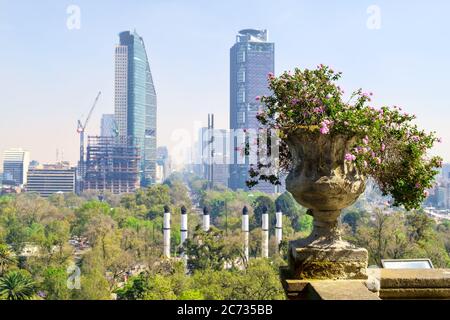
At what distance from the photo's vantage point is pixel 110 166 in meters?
94.6

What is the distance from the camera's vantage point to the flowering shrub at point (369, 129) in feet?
12.8

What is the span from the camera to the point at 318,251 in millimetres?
3795

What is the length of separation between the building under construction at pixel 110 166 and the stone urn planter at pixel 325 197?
91.1 m

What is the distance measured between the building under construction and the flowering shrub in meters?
90.9

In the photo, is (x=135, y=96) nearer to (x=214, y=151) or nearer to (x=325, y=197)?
(x=214, y=151)

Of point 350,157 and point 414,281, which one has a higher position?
point 350,157

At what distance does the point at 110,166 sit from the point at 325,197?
308 ft

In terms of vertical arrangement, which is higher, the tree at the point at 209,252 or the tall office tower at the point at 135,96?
the tall office tower at the point at 135,96

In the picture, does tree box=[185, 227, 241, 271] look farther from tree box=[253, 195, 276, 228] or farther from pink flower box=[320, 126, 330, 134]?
pink flower box=[320, 126, 330, 134]

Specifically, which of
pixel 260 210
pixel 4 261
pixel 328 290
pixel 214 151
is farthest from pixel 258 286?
pixel 214 151

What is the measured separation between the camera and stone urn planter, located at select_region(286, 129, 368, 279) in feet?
12.3

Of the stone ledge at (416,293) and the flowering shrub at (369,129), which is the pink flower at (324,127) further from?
the stone ledge at (416,293)

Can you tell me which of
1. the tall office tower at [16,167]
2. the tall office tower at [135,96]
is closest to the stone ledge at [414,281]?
the tall office tower at [16,167]
